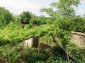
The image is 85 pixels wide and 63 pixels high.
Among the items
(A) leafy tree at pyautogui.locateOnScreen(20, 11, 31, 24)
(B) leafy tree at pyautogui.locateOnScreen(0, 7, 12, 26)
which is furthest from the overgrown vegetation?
(A) leafy tree at pyautogui.locateOnScreen(20, 11, 31, 24)

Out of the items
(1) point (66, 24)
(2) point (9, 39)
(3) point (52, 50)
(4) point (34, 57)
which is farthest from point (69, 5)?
(2) point (9, 39)

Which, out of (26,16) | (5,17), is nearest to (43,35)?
(5,17)

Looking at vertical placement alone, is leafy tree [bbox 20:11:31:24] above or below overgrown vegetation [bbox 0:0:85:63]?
above

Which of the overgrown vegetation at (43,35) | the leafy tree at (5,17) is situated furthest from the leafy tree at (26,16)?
the overgrown vegetation at (43,35)

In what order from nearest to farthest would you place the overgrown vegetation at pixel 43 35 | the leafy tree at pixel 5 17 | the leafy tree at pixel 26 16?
the overgrown vegetation at pixel 43 35, the leafy tree at pixel 5 17, the leafy tree at pixel 26 16

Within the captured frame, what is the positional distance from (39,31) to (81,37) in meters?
8.39

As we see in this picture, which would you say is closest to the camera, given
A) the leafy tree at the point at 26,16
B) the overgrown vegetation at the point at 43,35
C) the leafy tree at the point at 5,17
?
the overgrown vegetation at the point at 43,35

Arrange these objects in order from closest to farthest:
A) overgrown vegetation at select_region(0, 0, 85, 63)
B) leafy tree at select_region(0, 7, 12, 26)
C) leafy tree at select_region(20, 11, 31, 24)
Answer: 1. overgrown vegetation at select_region(0, 0, 85, 63)
2. leafy tree at select_region(0, 7, 12, 26)
3. leafy tree at select_region(20, 11, 31, 24)

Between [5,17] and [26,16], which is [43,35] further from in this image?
[26,16]

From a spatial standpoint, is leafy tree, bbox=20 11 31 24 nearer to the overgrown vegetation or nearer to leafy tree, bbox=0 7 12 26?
leafy tree, bbox=0 7 12 26

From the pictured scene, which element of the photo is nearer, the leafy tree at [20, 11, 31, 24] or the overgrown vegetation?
the overgrown vegetation

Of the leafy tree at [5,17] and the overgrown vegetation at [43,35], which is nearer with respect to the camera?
the overgrown vegetation at [43,35]

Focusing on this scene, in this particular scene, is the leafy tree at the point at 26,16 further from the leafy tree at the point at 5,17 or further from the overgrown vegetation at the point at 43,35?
the overgrown vegetation at the point at 43,35

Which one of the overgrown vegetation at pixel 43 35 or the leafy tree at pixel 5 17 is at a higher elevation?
the leafy tree at pixel 5 17
